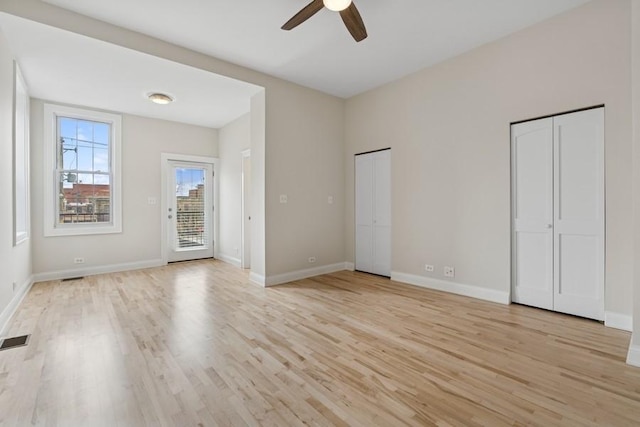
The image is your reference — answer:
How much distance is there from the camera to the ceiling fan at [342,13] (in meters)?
2.49

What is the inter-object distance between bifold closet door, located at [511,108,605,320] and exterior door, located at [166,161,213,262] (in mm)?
6006

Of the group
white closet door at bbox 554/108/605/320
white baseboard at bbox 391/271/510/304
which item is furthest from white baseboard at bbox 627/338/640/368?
white baseboard at bbox 391/271/510/304

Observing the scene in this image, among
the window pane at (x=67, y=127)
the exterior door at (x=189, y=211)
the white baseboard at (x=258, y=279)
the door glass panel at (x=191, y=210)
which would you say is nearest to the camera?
the white baseboard at (x=258, y=279)

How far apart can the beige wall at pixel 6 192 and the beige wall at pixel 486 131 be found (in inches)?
183

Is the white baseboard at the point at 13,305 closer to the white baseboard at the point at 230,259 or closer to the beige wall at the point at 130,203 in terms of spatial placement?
the beige wall at the point at 130,203

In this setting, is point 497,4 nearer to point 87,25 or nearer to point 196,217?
point 87,25

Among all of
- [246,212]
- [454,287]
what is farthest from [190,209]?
[454,287]

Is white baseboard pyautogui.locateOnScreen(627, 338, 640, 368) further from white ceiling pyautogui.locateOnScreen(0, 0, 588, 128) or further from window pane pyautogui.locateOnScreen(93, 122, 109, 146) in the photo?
window pane pyautogui.locateOnScreen(93, 122, 109, 146)

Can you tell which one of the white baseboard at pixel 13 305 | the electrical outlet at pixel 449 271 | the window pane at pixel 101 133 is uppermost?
the window pane at pixel 101 133

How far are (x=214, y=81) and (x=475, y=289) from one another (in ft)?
15.4

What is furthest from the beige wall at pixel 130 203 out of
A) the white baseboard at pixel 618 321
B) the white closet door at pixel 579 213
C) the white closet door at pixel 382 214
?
the white baseboard at pixel 618 321

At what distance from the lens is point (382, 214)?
16.3ft

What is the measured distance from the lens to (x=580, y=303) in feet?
9.90

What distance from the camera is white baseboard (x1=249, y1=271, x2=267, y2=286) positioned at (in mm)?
4461
